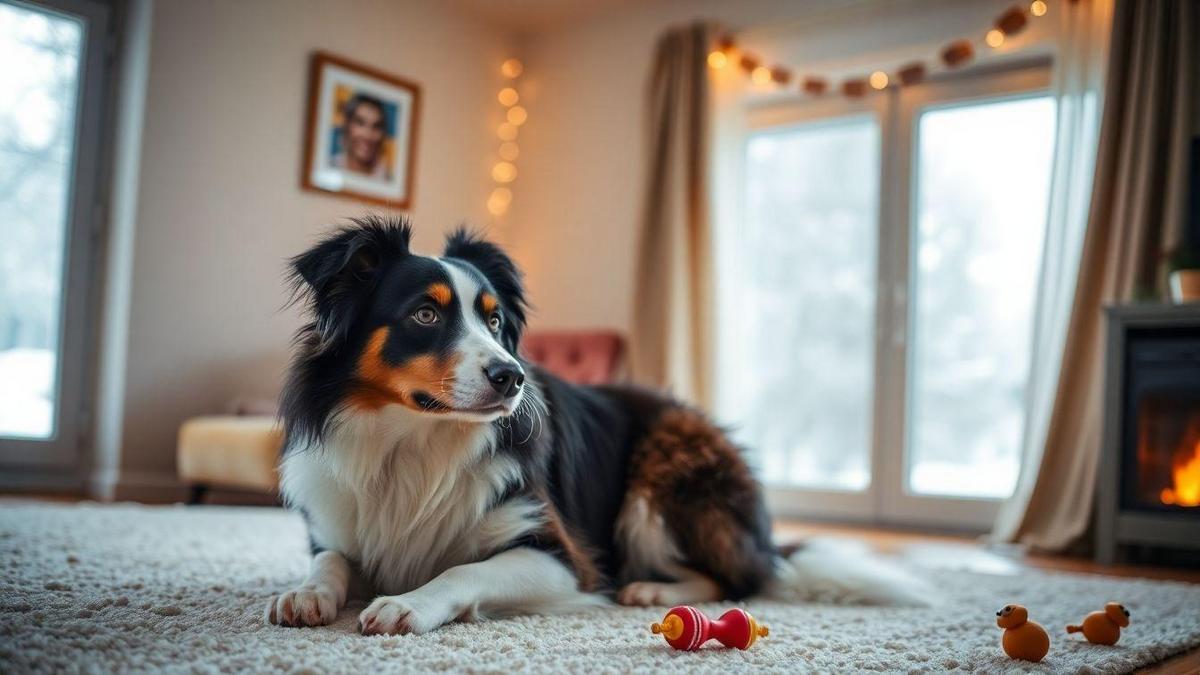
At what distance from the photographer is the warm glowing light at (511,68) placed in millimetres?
6500

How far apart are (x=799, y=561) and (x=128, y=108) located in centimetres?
393

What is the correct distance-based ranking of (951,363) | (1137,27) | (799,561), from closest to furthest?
(799,561) < (1137,27) < (951,363)

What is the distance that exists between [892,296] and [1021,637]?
3.44 metres

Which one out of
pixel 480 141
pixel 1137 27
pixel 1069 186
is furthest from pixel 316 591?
pixel 480 141

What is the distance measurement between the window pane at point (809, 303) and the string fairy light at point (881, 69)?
208mm

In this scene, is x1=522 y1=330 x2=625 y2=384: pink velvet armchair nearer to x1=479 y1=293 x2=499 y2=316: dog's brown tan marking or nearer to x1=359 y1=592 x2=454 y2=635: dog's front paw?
x1=479 y1=293 x2=499 y2=316: dog's brown tan marking

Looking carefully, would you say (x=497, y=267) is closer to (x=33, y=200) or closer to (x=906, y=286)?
(x=906, y=286)

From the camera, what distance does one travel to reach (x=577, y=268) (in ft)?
20.2

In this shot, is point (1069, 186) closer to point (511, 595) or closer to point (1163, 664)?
point (1163, 664)

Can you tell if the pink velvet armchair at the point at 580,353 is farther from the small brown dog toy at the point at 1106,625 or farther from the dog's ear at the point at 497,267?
the small brown dog toy at the point at 1106,625

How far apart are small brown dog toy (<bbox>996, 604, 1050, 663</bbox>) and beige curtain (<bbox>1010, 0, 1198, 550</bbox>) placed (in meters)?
2.52

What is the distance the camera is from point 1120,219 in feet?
13.6

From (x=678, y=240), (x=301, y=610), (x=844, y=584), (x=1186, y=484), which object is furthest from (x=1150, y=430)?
(x=301, y=610)

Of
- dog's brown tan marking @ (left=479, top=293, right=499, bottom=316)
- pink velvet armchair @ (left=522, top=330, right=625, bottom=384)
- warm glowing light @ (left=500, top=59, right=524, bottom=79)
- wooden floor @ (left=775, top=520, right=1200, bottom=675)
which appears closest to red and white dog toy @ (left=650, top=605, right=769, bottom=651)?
dog's brown tan marking @ (left=479, top=293, right=499, bottom=316)
